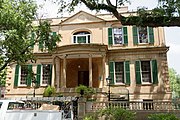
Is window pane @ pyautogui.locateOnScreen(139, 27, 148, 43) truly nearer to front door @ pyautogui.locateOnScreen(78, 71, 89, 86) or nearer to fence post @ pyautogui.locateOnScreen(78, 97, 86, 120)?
front door @ pyautogui.locateOnScreen(78, 71, 89, 86)

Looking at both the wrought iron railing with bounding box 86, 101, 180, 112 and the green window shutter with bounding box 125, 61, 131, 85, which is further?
the green window shutter with bounding box 125, 61, 131, 85

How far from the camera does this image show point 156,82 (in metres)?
20.3

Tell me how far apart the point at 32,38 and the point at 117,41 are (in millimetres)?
10263

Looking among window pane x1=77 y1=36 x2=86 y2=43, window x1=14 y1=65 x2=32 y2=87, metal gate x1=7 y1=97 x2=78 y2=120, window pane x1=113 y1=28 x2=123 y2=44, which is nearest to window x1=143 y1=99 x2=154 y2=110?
metal gate x1=7 y1=97 x2=78 y2=120

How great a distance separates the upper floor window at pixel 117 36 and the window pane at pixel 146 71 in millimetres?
2920

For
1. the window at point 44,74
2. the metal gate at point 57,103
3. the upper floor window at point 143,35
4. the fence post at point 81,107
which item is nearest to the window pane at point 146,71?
the upper floor window at point 143,35

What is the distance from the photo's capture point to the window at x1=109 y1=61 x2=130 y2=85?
21.1 m

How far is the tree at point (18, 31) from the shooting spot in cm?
1284

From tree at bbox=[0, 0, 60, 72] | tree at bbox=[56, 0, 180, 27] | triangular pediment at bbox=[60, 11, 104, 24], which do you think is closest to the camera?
tree at bbox=[56, 0, 180, 27]

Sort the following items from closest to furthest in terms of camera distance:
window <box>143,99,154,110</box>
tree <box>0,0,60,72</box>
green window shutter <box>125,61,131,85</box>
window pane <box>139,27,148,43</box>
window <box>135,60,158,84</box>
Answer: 1. tree <box>0,0,60,72</box>
2. window <box>143,99,154,110</box>
3. window <box>135,60,158,84</box>
4. green window shutter <box>125,61,131,85</box>
5. window pane <box>139,27,148,43</box>

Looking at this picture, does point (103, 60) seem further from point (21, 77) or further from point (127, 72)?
point (21, 77)

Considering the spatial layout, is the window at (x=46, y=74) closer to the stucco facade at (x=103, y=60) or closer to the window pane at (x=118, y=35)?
the stucco facade at (x=103, y=60)

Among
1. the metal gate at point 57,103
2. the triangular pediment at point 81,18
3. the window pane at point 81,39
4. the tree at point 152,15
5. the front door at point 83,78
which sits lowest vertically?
the metal gate at point 57,103

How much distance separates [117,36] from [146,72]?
489cm
